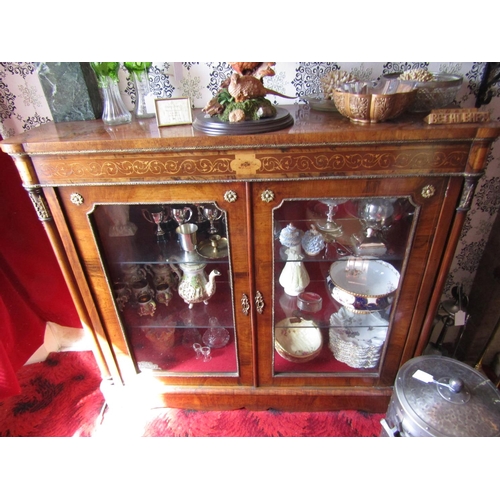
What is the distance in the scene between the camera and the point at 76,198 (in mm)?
1029

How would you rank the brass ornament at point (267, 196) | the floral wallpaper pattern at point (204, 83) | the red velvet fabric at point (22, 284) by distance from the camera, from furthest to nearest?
the red velvet fabric at point (22, 284), the floral wallpaper pattern at point (204, 83), the brass ornament at point (267, 196)

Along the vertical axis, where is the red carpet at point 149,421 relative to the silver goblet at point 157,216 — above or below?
below

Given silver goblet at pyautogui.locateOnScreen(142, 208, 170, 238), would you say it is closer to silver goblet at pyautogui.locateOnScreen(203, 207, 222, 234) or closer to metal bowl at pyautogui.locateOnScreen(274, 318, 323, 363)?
silver goblet at pyautogui.locateOnScreen(203, 207, 222, 234)

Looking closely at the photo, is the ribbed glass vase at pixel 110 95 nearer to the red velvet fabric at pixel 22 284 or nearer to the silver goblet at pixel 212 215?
the silver goblet at pixel 212 215

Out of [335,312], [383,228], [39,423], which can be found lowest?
[39,423]

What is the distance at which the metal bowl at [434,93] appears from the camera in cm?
101

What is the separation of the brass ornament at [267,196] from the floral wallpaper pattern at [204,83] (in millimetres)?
442

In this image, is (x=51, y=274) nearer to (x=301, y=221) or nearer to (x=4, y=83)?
(x=4, y=83)

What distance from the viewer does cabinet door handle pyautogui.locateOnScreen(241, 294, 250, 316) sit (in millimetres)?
1173

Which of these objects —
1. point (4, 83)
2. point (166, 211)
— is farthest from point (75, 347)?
point (4, 83)

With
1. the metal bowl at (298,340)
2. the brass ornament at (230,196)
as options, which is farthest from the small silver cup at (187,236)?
the metal bowl at (298,340)

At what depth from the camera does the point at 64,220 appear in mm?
1067

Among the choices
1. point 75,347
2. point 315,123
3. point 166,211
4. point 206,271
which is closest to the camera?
point 315,123

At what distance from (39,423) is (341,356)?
4.29 feet
